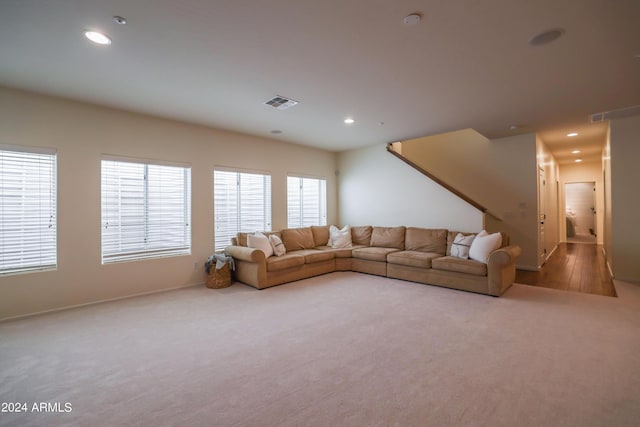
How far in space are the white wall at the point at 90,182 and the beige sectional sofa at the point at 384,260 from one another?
914 millimetres

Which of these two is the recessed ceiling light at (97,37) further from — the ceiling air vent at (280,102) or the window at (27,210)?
the window at (27,210)

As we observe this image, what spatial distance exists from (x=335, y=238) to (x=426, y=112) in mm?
3038

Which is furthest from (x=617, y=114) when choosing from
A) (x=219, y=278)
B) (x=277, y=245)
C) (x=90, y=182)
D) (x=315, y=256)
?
(x=90, y=182)

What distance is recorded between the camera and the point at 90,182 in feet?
12.8

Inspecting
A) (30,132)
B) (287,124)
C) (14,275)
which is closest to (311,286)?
(287,124)

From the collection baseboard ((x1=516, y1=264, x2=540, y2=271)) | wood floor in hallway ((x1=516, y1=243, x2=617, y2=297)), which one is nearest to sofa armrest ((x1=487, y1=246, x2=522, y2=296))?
wood floor in hallway ((x1=516, y1=243, x2=617, y2=297))

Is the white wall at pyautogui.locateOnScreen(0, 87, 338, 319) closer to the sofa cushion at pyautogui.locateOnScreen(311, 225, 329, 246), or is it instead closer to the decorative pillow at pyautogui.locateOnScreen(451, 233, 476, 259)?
the sofa cushion at pyautogui.locateOnScreen(311, 225, 329, 246)

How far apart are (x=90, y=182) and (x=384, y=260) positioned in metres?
4.56

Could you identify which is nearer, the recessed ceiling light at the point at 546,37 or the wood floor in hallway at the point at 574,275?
the recessed ceiling light at the point at 546,37

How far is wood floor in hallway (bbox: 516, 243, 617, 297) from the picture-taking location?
4.39 metres

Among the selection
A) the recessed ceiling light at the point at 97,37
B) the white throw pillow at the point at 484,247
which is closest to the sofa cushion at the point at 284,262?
the white throw pillow at the point at 484,247

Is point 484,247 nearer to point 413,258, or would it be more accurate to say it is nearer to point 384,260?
point 413,258

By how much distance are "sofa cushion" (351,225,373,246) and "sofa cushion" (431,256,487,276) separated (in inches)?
71.5

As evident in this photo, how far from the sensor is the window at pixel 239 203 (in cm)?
522
